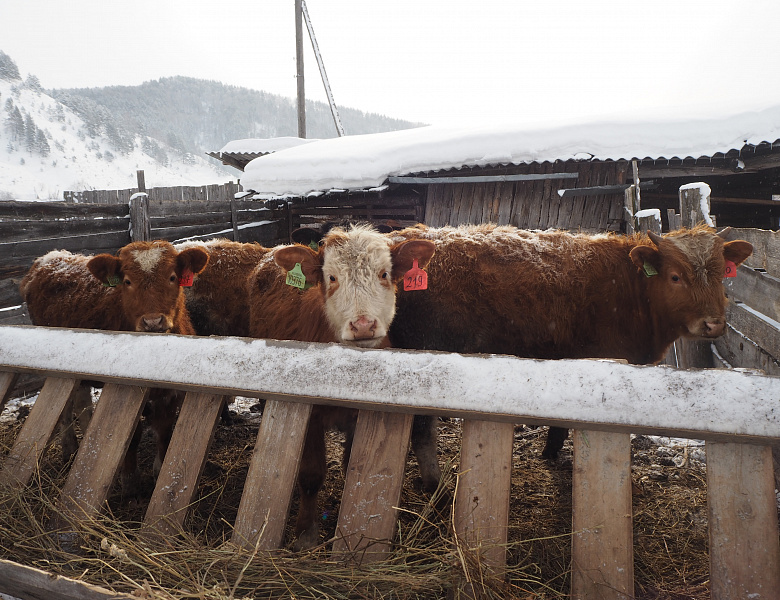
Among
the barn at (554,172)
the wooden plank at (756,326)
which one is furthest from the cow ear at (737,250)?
the barn at (554,172)

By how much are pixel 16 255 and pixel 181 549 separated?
18.4ft

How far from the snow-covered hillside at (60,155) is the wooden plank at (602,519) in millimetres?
69684

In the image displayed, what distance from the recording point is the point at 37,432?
84.0 inches

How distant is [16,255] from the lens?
572 cm

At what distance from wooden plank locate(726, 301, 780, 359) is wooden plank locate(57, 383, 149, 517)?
12.4 ft

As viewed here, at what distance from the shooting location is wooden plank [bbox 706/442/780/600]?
137 centimetres

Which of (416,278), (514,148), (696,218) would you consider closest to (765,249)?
(696,218)

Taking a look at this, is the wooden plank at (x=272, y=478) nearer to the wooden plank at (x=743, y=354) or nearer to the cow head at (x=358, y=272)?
the cow head at (x=358, y=272)

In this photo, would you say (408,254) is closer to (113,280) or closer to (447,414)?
(447,414)

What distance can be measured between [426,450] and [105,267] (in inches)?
119

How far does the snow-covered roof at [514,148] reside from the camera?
7762 millimetres

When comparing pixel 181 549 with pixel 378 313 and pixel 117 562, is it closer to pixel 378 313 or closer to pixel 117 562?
pixel 117 562

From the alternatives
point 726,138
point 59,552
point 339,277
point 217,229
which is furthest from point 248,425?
point 726,138

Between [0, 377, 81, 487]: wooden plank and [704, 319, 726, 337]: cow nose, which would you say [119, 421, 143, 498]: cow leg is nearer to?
[0, 377, 81, 487]: wooden plank
